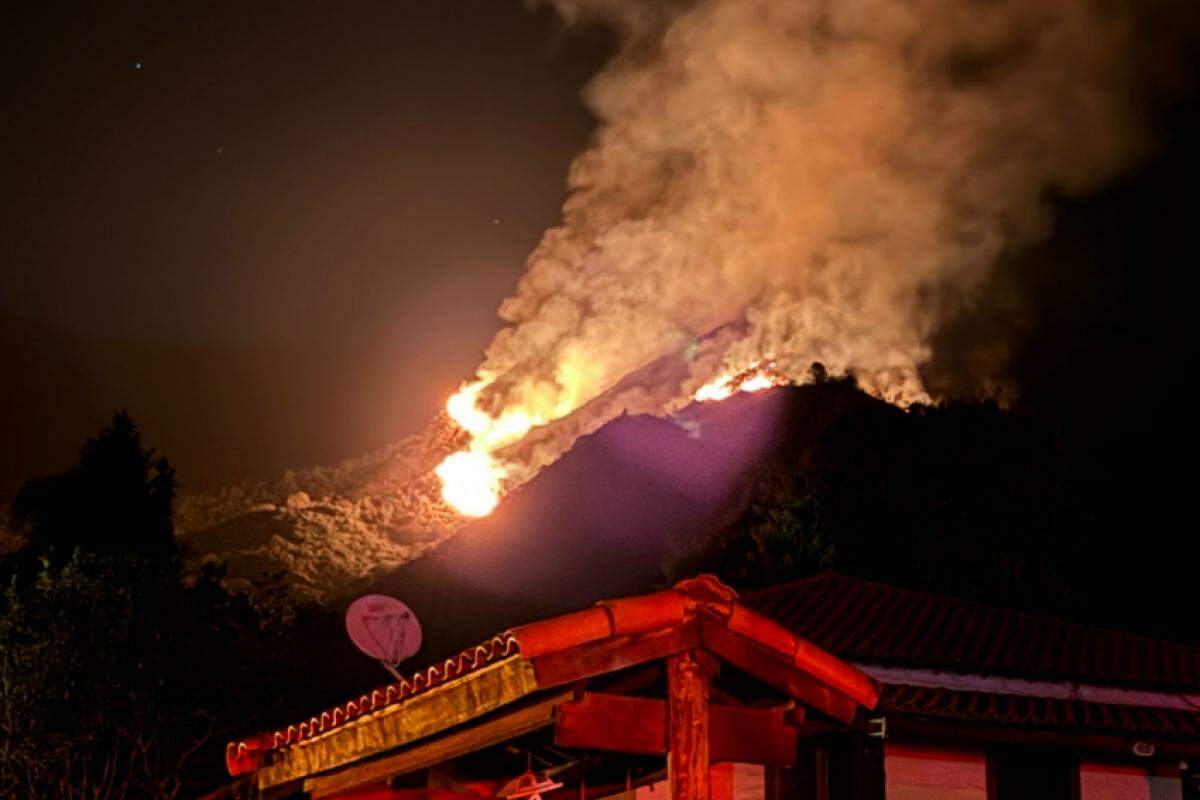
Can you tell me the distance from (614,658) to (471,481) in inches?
2371

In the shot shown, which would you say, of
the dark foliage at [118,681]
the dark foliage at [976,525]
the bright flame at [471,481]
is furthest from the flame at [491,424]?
the dark foliage at [118,681]

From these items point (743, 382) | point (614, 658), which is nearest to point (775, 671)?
point (614, 658)

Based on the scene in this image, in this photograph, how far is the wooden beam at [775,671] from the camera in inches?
313

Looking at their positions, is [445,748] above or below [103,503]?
below

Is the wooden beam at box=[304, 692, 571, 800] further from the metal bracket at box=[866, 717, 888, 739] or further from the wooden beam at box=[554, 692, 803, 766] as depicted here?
the metal bracket at box=[866, 717, 888, 739]

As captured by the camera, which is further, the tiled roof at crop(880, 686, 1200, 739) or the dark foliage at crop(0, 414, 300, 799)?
the dark foliage at crop(0, 414, 300, 799)

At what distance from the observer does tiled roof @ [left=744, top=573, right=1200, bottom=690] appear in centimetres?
1180

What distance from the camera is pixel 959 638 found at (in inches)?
506

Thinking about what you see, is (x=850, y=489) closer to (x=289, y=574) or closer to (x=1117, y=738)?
(x=1117, y=738)

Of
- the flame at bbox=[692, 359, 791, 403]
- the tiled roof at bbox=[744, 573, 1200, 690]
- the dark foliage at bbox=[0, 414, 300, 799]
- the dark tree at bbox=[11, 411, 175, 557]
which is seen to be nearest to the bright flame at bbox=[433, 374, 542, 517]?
the flame at bbox=[692, 359, 791, 403]

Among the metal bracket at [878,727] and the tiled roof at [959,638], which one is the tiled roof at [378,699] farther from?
the tiled roof at [959,638]

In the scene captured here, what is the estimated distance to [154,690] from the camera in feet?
Result: 66.8

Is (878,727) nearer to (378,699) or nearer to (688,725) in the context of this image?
(688,725)

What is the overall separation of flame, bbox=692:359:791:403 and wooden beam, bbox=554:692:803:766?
5136cm
